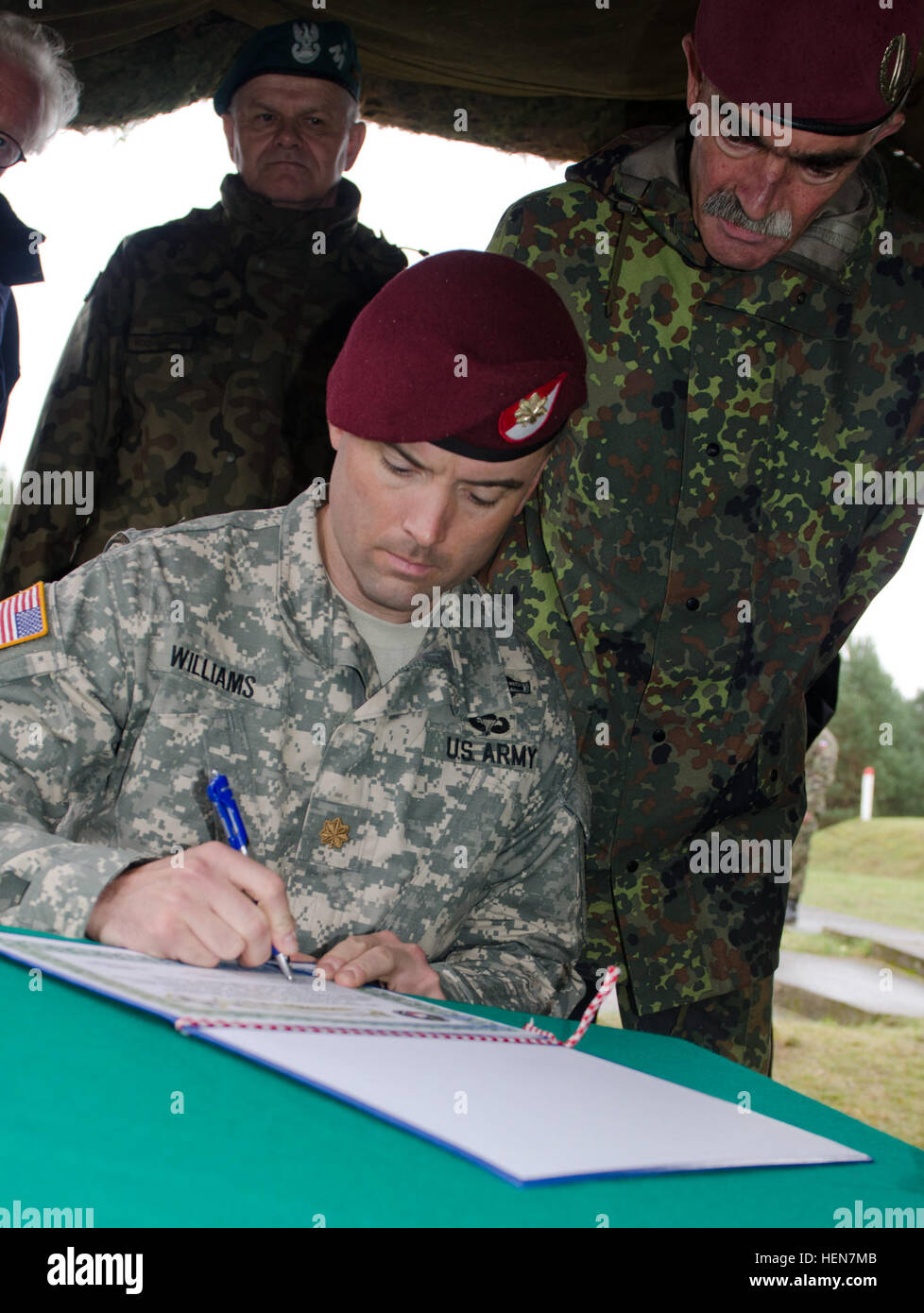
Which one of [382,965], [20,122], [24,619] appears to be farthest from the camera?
[20,122]

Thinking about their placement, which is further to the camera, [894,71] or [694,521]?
[694,521]

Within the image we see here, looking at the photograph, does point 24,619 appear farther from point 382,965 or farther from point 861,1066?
point 861,1066

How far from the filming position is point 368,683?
5.19 ft

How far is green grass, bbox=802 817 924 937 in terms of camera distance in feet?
34.0

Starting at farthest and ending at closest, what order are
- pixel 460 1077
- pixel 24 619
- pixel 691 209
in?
1. pixel 691 209
2. pixel 24 619
3. pixel 460 1077

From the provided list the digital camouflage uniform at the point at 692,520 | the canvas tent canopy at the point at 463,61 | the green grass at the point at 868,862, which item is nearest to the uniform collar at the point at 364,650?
the digital camouflage uniform at the point at 692,520

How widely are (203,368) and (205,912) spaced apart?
1936 mm

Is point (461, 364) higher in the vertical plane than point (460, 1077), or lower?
higher

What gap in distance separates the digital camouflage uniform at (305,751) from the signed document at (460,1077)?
15.1 inches

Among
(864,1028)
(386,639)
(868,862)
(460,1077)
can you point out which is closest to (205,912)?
(460,1077)

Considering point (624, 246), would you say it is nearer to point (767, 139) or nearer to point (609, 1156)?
point (767, 139)

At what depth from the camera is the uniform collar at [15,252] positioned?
99.5 inches
